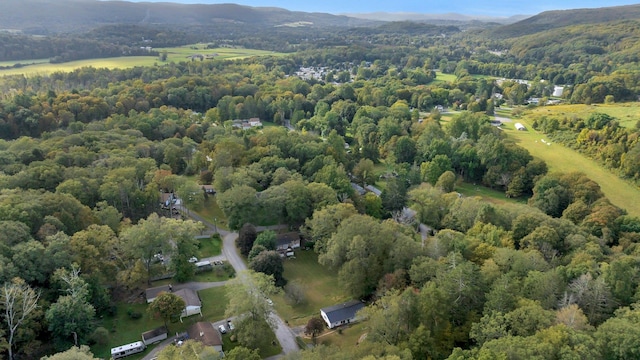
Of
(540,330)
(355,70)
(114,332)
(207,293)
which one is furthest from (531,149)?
(355,70)

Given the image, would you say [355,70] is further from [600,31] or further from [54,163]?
[54,163]

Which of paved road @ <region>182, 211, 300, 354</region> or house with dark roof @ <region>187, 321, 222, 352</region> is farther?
paved road @ <region>182, 211, 300, 354</region>

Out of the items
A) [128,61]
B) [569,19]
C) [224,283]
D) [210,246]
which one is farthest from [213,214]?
[569,19]

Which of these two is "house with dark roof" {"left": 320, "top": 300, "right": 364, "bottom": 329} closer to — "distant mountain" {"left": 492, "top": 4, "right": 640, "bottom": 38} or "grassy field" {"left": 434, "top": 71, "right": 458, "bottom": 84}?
"grassy field" {"left": 434, "top": 71, "right": 458, "bottom": 84}

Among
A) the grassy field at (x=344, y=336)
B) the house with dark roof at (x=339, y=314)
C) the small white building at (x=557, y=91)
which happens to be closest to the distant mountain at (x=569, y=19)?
the small white building at (x=557, y=91)

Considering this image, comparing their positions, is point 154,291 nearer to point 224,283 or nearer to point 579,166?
point 224,283

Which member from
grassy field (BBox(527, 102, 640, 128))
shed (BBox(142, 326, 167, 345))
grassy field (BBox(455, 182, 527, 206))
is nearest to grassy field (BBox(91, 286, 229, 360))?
shed (BBox(142, 326, 167, 345))
